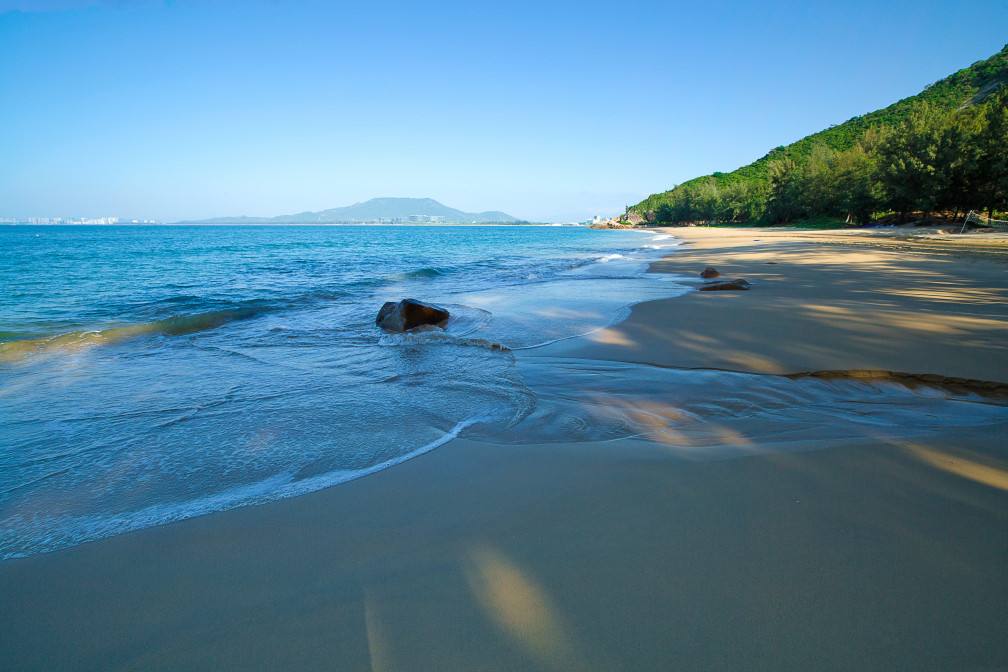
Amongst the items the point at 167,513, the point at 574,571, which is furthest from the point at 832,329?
the point at 167,513

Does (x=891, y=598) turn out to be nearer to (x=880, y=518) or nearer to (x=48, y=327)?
(x=880, y=518)

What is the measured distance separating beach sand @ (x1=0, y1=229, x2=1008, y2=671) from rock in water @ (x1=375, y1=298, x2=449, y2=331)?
4.68 meters

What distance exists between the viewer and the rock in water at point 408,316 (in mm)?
7441

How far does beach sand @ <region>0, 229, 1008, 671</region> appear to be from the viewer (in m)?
1.39

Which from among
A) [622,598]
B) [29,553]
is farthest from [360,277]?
[622,598]

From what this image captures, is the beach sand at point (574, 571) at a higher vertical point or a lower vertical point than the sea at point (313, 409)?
higher

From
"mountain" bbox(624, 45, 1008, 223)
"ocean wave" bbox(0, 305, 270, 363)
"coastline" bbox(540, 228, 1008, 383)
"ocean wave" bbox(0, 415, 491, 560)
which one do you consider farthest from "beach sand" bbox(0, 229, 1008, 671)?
"mountain" bbox(624, 45, 1008, 223)

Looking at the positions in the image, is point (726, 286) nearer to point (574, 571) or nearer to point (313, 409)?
point (313, 409)

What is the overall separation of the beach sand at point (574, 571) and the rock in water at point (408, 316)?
4.68 meters

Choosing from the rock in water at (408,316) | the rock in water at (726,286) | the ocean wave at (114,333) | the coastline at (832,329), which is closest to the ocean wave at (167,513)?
the coastline at (832,329)

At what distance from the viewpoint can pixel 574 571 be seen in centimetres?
172

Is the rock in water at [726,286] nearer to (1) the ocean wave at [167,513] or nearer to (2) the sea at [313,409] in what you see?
(2) the sea at [313,409]

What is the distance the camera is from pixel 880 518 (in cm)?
195

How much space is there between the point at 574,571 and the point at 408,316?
20.3 feet
